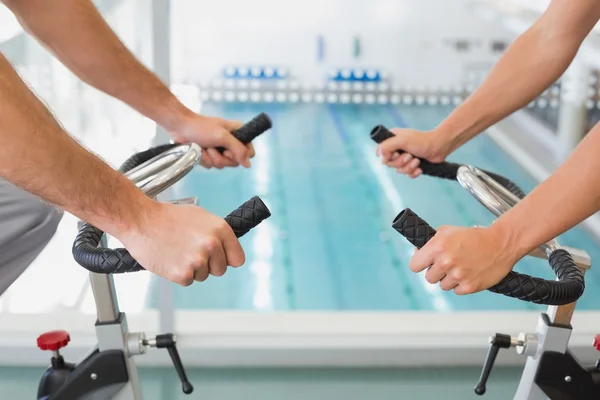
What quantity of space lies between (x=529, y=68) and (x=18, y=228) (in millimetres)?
968

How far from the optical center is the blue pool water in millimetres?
3119

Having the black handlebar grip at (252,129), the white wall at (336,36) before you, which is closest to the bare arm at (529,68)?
the black handlebar grip at (252,129)

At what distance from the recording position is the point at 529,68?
4.52 ft

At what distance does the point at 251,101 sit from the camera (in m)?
5.95

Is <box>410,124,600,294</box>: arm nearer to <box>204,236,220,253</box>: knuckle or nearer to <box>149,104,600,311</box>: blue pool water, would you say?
<box>204,236,220,253</box>: knuckle

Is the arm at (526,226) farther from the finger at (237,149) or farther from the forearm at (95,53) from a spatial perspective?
the forearm at (95,53)

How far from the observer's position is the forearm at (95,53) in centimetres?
129

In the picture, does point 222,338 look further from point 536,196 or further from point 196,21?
point 196,21

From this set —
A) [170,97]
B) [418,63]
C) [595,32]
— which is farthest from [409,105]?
[170,97]

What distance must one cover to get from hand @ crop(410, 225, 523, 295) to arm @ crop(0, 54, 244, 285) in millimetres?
236

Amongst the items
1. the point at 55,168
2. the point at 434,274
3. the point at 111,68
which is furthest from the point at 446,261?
the point at 111,68

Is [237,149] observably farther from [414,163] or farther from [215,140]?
[414,163]

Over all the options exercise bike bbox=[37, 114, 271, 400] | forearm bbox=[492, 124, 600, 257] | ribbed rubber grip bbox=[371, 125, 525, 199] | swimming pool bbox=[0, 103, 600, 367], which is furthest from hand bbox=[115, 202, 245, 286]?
swimming pool bbox=[0, 103, 600, 367]

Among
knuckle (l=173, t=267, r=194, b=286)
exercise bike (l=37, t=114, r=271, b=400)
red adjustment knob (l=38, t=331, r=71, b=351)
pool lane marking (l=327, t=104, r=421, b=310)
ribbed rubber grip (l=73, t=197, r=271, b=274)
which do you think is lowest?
pool lane marking (l=327, t=104, r=421, b=310)
